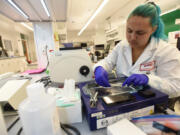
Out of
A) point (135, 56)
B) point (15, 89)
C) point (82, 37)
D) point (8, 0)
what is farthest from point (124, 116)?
point (82, 37)

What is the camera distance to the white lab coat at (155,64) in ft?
1.69

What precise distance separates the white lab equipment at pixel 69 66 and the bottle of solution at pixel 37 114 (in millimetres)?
374

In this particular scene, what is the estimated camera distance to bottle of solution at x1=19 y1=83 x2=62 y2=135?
0.25m

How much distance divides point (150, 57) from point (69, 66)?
601 millimetres

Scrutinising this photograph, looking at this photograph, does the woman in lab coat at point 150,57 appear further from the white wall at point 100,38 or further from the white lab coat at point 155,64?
the white wall at point 100,38

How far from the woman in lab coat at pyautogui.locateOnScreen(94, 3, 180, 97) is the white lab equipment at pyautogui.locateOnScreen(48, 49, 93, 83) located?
0.32 ft

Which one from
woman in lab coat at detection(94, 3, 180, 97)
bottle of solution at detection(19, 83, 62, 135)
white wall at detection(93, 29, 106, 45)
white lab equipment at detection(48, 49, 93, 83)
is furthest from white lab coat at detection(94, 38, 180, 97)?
white wall at detection(93, 29, 106, 45)

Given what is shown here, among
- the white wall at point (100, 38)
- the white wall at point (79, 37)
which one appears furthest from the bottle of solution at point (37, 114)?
the white wall at point (79, 37)

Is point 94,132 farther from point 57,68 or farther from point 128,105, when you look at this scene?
point 57,68

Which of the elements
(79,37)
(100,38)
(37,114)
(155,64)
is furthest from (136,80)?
(79,37)

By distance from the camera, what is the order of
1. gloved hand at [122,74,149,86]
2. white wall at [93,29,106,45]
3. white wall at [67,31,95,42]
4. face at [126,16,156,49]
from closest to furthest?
gloved hand at [122,74,149,86] < face at [126,16,156,49] < white wall at [93,29,106,45] < white wall at [67,31,95,42]

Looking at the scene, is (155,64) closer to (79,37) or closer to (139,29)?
(139,29)

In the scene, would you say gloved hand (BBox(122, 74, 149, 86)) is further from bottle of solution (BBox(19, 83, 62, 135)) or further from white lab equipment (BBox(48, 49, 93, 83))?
bottle of solution (BBox(19, 83, 62, 135))

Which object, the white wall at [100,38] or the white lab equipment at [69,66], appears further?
the white wall at [100,38]
